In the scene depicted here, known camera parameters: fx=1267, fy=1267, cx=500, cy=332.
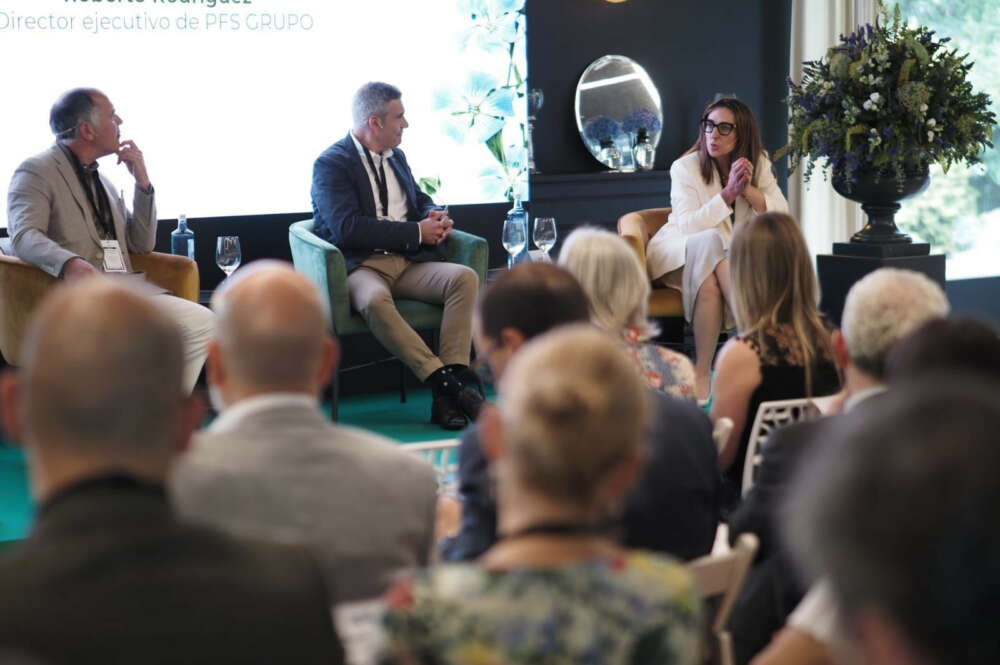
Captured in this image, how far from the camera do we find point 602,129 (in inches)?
291

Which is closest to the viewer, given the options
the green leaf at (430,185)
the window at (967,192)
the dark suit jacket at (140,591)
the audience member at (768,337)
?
the dark suit jacket at (140,591)

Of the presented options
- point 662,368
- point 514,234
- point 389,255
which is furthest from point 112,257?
point 662,368

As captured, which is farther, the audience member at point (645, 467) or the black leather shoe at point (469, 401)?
the black leather shoe at point (469, 401)

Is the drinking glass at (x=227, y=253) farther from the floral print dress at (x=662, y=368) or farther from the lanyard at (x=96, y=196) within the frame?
the floral print dress at (x=662, y=368)

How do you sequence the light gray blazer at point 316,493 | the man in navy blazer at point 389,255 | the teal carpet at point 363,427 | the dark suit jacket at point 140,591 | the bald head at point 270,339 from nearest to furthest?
1. the dark suit jacket at point 140,591
2. the light gray blazer at point 316,493
3. the bald head at point 270,339
4. the teal carpet at point 363,427
5. the man in navy blazer at point 389,255

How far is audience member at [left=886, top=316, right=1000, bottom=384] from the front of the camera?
5.76ft

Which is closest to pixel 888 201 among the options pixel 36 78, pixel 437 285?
pixel 437 285

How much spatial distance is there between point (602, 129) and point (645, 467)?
18.3 ft

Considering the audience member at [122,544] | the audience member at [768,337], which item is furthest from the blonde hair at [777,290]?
the audience member at [122,544]

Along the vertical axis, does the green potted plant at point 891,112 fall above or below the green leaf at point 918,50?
below

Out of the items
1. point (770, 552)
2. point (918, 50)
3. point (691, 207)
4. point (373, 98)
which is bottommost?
point (770, 552)

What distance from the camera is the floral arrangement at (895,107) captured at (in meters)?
5.82

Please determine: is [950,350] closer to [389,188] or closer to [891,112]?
[891,112]

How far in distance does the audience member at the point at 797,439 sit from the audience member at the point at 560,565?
2.43 ft
